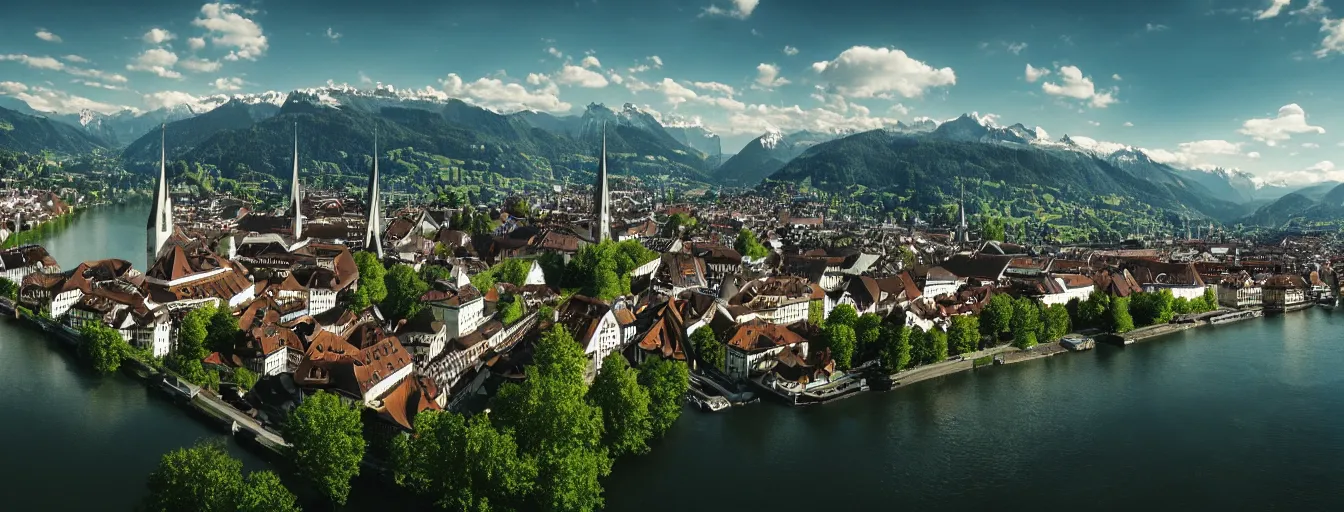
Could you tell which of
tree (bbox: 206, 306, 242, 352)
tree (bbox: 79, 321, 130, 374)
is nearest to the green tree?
tree (bbox: 206, 306, 242, 352)

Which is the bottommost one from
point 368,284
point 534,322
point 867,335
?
point 867,335

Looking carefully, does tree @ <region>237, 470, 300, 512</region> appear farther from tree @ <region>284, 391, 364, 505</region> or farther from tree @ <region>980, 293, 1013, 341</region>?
tree @ <region>980, 293, 1013, 341</region>

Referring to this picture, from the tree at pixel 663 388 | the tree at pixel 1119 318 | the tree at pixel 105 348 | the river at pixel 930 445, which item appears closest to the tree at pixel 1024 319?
the river at pixel 930 445

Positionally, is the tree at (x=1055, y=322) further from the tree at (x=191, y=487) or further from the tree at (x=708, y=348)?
the tree at (x=191, y=487)

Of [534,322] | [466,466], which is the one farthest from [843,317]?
[466,466]

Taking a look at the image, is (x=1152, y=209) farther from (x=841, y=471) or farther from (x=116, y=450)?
(x=116, y=450)

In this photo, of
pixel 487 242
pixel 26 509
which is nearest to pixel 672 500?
pixel 26 509

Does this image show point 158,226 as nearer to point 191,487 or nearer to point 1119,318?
point 191,487
